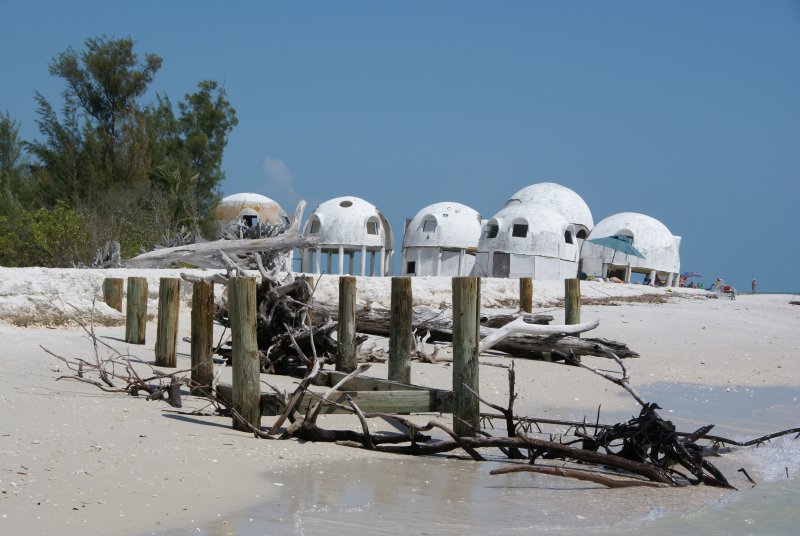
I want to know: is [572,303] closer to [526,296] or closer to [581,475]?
[526,296]

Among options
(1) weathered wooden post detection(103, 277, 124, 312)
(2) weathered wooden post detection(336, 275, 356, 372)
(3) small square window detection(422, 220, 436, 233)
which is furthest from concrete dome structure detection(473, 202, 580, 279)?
(2) weathered wooden post detection(336, 275, 356, 372)

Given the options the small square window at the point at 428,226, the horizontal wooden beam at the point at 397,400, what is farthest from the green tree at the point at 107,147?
the horizontal wooden beam at the point at 397,400

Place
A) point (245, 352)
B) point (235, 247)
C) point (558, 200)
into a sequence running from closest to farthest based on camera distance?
point (245, 352), point (235, 247), point (558, 200)

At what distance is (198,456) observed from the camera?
6.73 metres

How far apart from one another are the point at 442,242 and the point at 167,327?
38.6 metres

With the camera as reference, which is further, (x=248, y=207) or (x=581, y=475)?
(x=248, y=207)

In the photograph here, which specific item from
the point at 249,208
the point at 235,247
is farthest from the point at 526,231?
the point at 235,247

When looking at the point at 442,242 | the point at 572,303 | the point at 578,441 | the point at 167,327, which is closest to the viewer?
the point at 578,441

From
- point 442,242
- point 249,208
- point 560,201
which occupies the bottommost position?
point 442,242

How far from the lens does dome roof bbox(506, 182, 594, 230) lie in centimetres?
5175

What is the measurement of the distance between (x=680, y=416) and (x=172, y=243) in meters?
21.1

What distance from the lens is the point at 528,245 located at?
149 feet

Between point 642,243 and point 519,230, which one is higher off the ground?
point 519,230

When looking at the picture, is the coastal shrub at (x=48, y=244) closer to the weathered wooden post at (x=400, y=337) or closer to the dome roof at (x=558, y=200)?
the weathered wooden post at (x=400, y=337)
